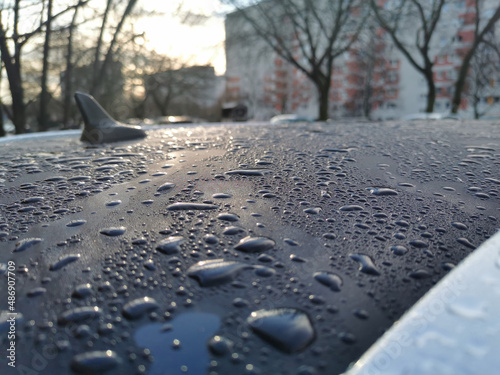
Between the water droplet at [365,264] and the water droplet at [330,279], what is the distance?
72 millimetres

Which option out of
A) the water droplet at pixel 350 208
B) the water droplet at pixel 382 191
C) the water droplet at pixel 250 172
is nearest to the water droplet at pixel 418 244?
the water droplet at pixel 350 208

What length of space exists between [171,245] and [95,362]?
0.35m

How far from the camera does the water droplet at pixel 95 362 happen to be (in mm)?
592

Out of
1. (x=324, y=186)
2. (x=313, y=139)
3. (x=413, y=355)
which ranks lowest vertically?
(x=413, y=355)

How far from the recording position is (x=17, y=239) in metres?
0.99

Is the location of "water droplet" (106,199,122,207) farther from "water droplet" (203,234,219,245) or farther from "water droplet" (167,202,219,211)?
"water droplet" (203,234,219,245)

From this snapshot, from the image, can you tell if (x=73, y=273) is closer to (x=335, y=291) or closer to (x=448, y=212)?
(x=335, y=291)

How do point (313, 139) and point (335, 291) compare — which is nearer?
point (335, 291)

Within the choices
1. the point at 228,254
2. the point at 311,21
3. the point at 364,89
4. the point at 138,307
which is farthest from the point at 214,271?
the point at 364,89

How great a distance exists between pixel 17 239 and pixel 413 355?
3.28 feet

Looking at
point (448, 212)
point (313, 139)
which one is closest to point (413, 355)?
point (448, 212)

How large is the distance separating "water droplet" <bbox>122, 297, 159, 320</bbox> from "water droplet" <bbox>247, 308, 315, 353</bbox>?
197mm

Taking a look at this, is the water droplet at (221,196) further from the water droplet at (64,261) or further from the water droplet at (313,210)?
the water droplet at (64,261)

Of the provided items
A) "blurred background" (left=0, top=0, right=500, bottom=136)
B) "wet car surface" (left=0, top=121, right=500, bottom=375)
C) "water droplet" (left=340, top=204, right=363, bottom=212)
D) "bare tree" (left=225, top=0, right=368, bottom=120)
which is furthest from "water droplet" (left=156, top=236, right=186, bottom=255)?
"bare tree" (left=225, top=0, right=368, bottom=120)
